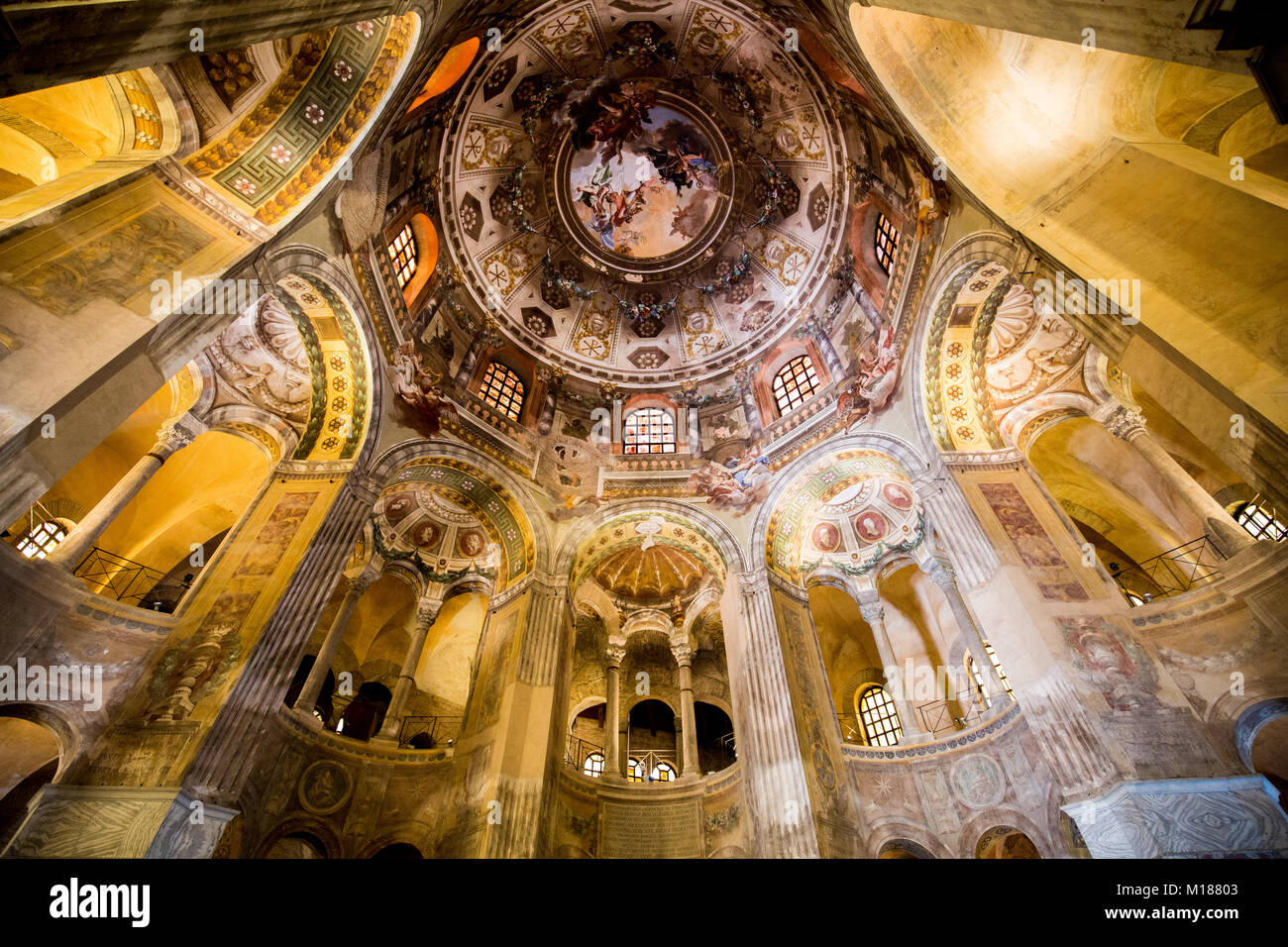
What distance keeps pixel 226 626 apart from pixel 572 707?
9673 mm

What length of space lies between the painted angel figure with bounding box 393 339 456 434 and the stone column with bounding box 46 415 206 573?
3.90 m

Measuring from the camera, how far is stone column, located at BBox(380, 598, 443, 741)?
11766 mm

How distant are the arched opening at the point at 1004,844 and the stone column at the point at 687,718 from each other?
5.33 metres

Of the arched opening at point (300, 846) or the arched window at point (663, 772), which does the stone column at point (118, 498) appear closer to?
the arched opening at point (300, 846)

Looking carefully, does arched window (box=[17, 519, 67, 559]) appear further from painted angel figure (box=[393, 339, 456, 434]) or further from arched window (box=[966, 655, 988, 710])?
arched window (box=[966, 655, 988, 710])

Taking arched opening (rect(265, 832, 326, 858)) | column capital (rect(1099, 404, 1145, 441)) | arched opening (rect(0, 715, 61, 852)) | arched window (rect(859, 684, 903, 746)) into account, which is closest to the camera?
arched opening (rect(0, 715, 61, 852))

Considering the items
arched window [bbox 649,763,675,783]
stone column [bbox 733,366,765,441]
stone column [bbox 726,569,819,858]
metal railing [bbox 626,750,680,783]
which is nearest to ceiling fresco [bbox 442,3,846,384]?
stone column [bbox 733,366,765,441]

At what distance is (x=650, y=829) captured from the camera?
11633 mm

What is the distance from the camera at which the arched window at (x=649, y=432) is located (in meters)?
16.5

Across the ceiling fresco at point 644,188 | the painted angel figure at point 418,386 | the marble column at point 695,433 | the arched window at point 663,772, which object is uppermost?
the ceiling fresco at point 644,188

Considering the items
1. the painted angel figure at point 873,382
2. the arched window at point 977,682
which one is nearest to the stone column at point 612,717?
the arched window at point 977,682

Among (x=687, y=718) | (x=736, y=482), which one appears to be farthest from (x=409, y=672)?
(x=736, y=482)
